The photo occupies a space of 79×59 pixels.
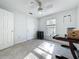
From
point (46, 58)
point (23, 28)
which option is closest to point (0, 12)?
point (23, 28)

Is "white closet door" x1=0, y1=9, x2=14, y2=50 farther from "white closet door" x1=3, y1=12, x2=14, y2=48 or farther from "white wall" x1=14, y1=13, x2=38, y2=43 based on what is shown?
"white wall" x1=14, y1=13, x2=38, y2=43

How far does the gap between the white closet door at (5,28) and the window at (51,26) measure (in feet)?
12.0

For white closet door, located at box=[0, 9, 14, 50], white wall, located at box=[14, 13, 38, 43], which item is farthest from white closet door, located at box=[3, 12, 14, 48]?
white wall, located at box=[14, 13, 38, 43]

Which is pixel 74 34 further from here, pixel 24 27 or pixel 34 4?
pixel 24 27

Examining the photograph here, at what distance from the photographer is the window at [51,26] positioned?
18.5 ft

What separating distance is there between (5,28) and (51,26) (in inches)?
160

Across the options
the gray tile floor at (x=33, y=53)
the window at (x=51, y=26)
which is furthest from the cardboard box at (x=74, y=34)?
the window at (x=51, y=26)

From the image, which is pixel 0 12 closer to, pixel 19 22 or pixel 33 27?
pixel 19 22

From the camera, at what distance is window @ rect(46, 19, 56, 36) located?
5629 millimetres

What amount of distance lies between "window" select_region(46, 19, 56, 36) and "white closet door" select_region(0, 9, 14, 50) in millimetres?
3656

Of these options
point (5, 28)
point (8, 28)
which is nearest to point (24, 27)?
point (8, 28)

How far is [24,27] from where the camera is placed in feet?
17.4

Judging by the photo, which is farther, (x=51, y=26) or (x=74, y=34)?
(x=51, y=26)

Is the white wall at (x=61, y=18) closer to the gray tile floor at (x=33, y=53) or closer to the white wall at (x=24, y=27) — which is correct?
the white wall at (x=24, y=27)
